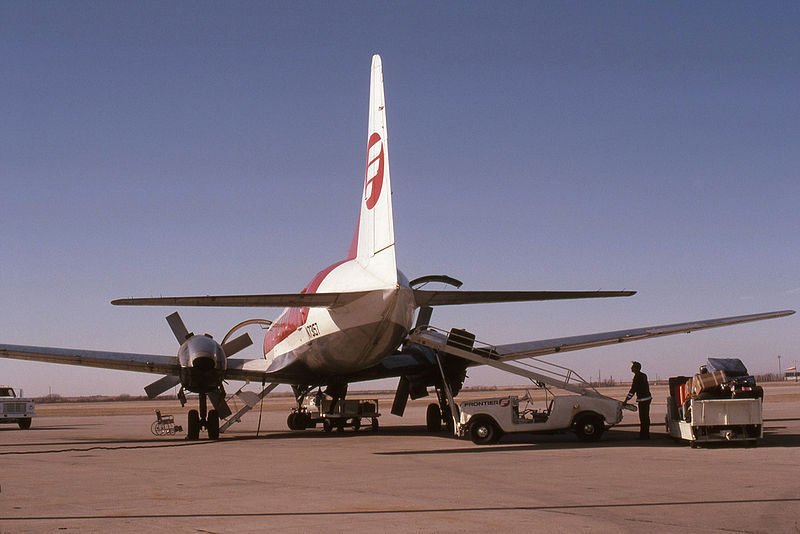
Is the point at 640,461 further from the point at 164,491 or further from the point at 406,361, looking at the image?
the point at 406,361

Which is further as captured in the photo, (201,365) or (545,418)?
(201,365)

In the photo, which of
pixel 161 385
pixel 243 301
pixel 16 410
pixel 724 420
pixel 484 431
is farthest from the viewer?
pixel 16 410

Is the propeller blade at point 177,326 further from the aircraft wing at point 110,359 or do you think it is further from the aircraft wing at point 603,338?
the aircraft wing at point 603,338

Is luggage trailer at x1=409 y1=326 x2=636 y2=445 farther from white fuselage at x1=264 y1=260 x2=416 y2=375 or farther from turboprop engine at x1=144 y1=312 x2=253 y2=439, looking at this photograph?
turboprop engine at x1=144 y1=312 x2=253 y2=439

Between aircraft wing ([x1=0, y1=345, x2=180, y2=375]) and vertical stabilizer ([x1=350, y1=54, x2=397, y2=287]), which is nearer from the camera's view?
vertical stabilizer ([x1=350, y1=54, x2=397, y2=287])

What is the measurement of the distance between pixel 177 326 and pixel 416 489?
1801 cm

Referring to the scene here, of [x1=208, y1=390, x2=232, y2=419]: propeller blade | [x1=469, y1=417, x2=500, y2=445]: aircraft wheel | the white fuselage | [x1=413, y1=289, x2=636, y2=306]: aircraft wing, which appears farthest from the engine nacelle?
[x1=469, y1=417, x2=500, y2=445]: aircraft wheel

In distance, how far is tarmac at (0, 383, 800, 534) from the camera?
774 cm

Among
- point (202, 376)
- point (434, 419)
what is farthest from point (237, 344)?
point (434, 419)

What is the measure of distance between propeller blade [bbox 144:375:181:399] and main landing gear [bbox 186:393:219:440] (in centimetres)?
155

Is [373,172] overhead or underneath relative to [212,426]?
overhead

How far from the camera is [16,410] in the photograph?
3662cm

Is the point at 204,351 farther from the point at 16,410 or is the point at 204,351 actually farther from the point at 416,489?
the point at 16,410

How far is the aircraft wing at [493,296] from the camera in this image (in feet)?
54.6
